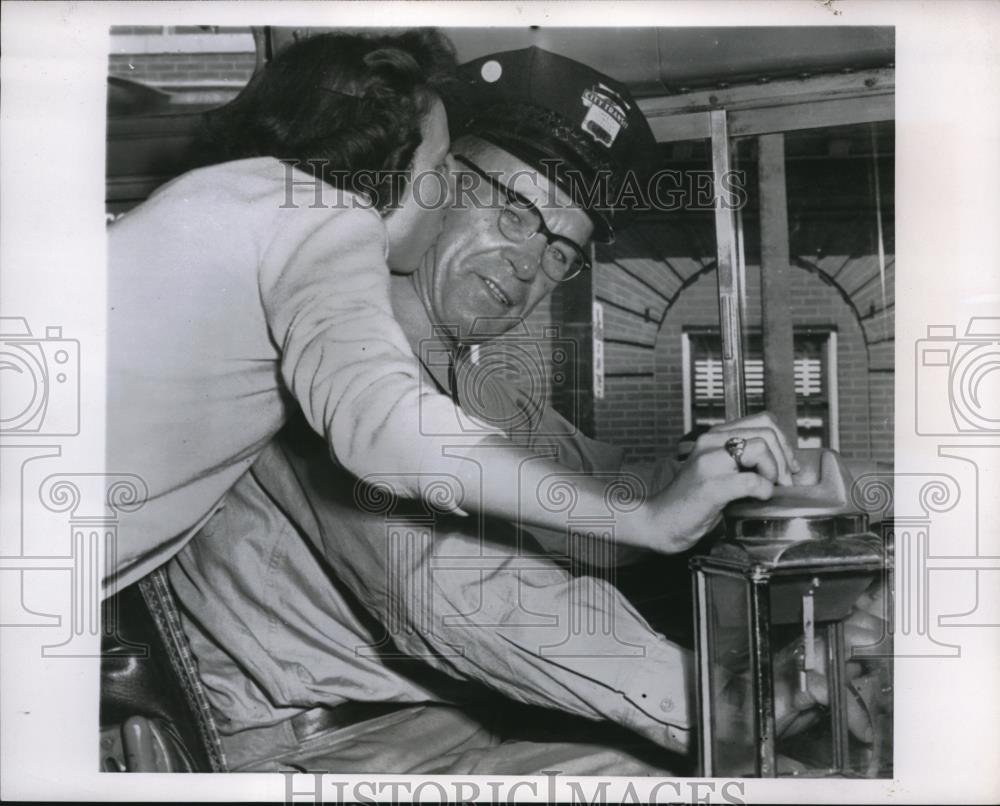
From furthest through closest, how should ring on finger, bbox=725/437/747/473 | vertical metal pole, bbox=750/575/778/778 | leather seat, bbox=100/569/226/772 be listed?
leather seat, bbox=100/569/226/772 → ring on finger, bbox=725/437/747/473 → vertical metal pole, bbox=750/575/778/778

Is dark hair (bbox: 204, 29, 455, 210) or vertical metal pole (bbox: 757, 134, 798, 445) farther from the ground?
dark hair (bbox: 204, 29, 455, 210)

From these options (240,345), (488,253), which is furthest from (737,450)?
(240,345)

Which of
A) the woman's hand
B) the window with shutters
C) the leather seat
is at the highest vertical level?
the window with shutters

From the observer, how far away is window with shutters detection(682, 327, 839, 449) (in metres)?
2.44

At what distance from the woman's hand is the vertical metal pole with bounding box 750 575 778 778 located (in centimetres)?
19

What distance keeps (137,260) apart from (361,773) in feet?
4.22

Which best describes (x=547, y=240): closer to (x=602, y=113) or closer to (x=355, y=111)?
(x=602, y=113)

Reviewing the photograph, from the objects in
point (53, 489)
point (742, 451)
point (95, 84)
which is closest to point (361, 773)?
point (53, 489)

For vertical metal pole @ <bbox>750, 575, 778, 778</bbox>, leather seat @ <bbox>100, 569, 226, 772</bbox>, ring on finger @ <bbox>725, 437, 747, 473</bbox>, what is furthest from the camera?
leather seat @ <bbox>100, 569, 226, 772</bbox>

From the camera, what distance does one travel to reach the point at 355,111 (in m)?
2.45

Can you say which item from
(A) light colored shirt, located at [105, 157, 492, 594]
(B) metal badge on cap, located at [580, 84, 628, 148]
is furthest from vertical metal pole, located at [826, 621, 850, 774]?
(B) metal badge on cap, located at [580, 84, 628, 148]

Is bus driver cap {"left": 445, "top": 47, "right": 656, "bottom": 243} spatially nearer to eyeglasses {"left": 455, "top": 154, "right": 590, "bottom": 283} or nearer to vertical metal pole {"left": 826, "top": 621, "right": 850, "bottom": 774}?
eyeglasses {"left": 455, "top": 154, "right": 590, "bottom": 283}

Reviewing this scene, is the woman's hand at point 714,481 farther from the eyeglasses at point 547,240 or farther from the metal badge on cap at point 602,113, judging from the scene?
the metal badge on cap at point 602,113

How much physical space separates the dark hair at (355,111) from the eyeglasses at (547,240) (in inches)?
6.5
